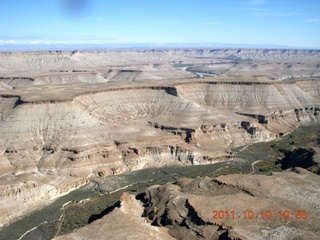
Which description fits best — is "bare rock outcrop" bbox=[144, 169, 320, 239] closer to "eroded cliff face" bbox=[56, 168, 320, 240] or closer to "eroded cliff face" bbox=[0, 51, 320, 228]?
"eroded cliff face" bbox=[56, 168, 320, 240]

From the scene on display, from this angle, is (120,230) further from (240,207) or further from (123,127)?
(123,127)

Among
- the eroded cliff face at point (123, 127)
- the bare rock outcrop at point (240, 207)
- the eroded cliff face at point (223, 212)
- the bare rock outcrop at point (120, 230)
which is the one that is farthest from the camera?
the eroded cliff face at point (123, 127)

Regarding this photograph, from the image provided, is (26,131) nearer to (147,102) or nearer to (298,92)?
(147,102)

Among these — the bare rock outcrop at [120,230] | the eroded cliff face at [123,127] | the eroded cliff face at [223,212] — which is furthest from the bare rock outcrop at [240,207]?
the eroded cliff face at [123,127]

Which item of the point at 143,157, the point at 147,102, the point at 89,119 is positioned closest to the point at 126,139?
the point at 143,157

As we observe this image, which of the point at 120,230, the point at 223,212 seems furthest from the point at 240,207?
the point at 120,230

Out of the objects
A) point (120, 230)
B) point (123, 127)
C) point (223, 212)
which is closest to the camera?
point (120, 230)

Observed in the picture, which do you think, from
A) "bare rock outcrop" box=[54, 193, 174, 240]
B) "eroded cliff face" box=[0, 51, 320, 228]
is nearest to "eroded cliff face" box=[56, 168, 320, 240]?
"bare rock outcrop" box=[54, 193, 174, 240]

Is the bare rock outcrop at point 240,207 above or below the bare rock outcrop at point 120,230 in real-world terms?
above

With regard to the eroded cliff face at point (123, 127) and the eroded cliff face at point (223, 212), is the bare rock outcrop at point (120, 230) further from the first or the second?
the eroded cliff face at point (123, 127)
